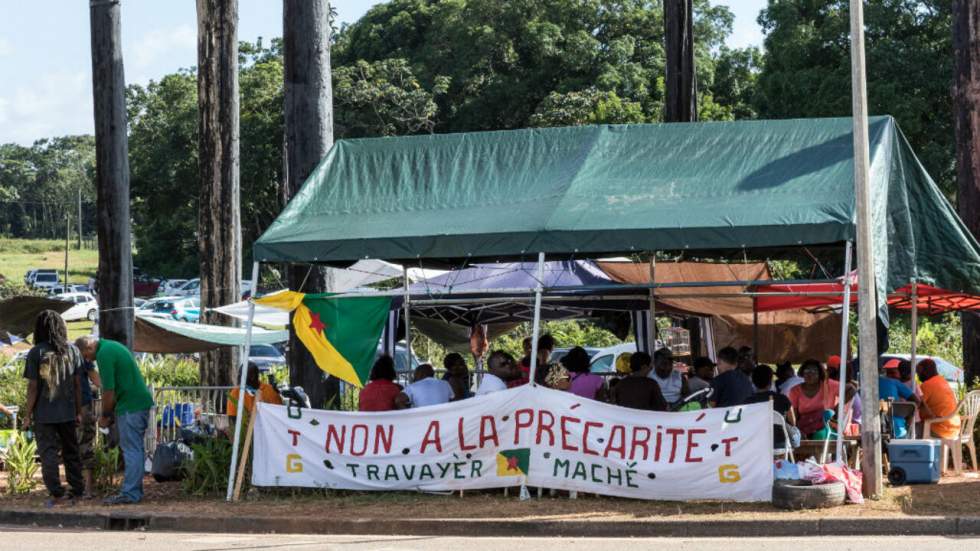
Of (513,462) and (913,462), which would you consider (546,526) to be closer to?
(513,462)

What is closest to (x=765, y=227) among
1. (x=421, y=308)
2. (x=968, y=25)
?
(x=968, y=25)

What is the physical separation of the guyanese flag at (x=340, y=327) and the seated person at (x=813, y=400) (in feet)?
15.0

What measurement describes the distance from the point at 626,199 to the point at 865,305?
8.59 feet

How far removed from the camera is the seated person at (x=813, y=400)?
14008 mm

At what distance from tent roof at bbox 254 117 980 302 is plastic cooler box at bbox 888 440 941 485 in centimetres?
167

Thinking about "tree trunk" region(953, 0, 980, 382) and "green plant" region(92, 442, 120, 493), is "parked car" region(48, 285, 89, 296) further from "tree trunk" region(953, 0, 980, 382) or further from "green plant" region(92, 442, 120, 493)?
"tree trunk" region(953, 0, 980, 382)

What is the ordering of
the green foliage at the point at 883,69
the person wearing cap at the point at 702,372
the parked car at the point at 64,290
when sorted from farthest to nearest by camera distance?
the parked car at the point at 64,290
the green foliage at the point at 883,69
the person wearing cap at the point at 702,372

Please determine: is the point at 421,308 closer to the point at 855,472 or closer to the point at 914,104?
the point at 855,472

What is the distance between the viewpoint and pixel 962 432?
1541 cm

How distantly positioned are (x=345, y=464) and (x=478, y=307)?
6958 millimetres

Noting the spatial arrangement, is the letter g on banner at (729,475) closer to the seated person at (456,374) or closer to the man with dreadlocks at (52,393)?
the seated person at (456,374)

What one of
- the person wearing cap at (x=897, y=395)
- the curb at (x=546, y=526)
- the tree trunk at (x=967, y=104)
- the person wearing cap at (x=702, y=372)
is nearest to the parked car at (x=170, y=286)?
the person wearing cap at (x=702, y=372)

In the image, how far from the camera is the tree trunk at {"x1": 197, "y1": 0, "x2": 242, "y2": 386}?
18.8 meters

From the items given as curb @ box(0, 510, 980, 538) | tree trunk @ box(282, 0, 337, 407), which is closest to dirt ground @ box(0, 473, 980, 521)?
curb @ box(0, 510, 980, 538)
